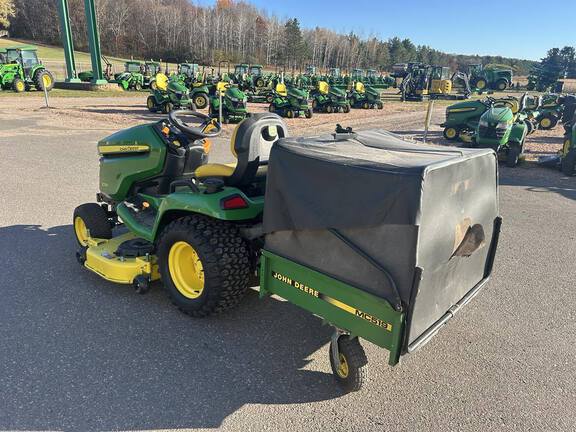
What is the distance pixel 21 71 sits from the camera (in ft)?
70.1

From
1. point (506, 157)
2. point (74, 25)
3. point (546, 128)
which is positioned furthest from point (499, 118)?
point (74, 25)

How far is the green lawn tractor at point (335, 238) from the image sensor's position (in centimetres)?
204

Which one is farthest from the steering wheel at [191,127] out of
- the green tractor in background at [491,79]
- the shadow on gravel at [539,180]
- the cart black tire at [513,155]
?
the green tractor in background at [491,79]

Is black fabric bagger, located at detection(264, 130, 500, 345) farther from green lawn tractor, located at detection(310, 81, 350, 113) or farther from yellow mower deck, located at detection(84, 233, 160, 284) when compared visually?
green lawn tractor, located at detection(310, 81, 350, 113)

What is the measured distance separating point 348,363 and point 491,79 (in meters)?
39.6

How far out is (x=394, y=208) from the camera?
6.49 ft

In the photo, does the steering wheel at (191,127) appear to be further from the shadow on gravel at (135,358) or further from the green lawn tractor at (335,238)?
the shadow on gravel at (135,358)

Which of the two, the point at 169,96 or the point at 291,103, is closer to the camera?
the point at 169,96

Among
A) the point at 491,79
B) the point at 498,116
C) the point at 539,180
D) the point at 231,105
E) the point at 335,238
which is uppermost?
the point at 491,79

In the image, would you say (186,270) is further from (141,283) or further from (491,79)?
(491,79)

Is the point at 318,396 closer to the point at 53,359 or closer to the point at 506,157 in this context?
the point at 53,359

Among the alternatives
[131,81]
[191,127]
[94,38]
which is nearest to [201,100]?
[94,38]

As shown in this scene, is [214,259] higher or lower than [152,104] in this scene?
higher

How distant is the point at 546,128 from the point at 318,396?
17044mm
